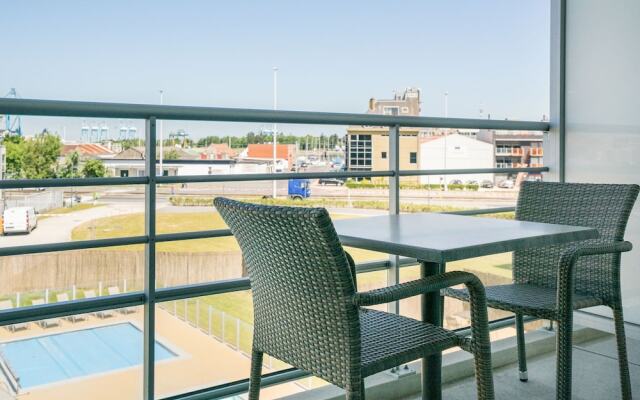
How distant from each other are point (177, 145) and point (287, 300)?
1002mm

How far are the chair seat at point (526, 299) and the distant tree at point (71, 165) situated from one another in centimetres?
141

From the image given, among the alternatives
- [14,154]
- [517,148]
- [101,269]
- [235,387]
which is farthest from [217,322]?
[517,148]

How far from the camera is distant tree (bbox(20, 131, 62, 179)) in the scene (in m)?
2.23

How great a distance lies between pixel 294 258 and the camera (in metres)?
1.38

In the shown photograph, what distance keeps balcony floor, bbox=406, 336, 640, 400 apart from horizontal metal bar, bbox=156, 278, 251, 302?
864mm

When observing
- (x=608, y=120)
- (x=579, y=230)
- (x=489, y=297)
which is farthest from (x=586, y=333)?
(x=579, y=230)

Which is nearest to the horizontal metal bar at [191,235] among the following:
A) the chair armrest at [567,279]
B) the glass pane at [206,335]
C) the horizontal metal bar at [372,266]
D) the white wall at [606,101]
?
the glass pane at [206,335]

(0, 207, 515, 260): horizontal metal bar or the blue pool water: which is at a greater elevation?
(0, 207, 515, 260): horizontal metal bar

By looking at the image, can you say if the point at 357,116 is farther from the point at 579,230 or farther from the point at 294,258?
the point at 294,258

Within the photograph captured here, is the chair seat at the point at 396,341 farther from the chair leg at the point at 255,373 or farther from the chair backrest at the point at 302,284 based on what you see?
the chair leg at the point at 255,373

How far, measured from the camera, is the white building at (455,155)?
3.02 meters

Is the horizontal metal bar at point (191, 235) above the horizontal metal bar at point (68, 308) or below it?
above

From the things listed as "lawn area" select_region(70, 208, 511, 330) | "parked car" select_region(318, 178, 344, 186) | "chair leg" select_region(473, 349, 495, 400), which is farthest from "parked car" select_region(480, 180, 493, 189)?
"chair leg" select_region(473, 349, 495, 400)

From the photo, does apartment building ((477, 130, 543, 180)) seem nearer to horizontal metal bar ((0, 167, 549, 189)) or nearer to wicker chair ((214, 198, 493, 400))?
horizontal metal bar ((0, 167, 549, 189))
